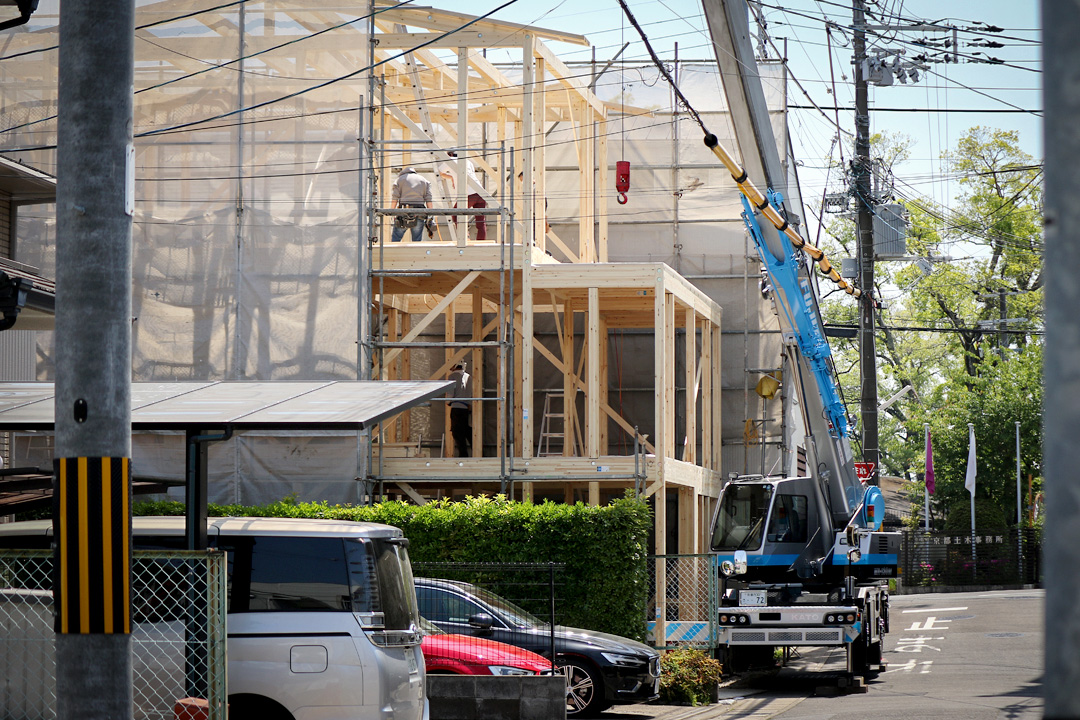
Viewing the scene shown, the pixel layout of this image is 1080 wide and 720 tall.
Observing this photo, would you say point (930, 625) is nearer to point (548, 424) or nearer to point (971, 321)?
point (548, 424)

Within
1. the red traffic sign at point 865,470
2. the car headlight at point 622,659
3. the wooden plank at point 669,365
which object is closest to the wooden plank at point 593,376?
the wooden plank at point 669,365

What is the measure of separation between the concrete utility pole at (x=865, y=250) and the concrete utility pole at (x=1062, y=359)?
69.5 ft

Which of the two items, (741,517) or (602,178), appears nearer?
(741,517)

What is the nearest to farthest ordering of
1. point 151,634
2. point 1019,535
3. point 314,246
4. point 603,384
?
1. point 151,634
2. point 314,246
3. point 603,384
4. point 1019,535

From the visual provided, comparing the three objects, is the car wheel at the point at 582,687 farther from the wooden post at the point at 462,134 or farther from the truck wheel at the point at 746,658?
the wooden post at the point at 462,134

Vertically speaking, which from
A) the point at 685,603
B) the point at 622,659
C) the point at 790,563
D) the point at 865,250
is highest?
the point at 865,250

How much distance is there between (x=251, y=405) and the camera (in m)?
8.48

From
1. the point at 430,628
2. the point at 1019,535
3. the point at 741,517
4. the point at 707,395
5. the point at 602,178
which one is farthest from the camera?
the point at 1019,535

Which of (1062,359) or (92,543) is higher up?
(1062,359)

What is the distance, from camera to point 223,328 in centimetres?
2066

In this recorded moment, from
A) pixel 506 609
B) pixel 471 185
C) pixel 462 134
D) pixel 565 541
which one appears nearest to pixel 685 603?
pixel 565 541

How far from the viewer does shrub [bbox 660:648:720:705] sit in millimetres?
13922

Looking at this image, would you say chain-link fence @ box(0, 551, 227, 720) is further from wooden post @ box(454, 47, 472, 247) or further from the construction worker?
the construction worker

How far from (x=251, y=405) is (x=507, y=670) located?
14.6 feet
